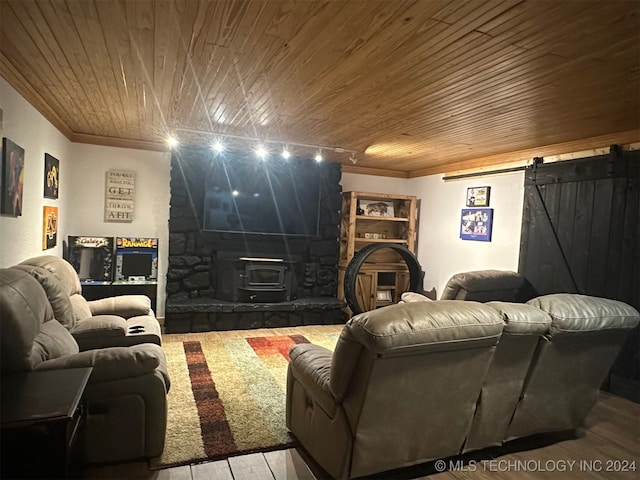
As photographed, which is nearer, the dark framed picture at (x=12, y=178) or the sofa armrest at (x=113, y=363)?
the sofa armrest at (x=113, y=363)

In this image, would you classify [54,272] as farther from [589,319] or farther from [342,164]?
[342,164]

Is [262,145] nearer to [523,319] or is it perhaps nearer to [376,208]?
[376,208]

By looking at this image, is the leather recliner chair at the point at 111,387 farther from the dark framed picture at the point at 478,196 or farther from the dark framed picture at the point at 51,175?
the dark framed picture at the point at 478,196

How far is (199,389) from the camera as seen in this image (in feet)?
10.8

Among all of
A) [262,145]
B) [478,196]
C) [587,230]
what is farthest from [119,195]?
[587,230]

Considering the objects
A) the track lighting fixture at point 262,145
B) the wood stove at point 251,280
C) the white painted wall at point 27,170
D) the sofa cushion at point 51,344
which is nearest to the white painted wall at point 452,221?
the track lighting fixture at point 262,145

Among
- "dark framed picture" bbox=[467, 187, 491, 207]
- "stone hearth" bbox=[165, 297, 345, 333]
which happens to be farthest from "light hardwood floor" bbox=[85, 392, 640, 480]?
"dark framed picture" bbox=[467, 187, 491, 207]

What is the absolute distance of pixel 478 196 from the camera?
5234 mm

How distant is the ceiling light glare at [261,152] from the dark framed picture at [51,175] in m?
2.15

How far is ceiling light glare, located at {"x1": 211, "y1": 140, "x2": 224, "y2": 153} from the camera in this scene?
195 inches

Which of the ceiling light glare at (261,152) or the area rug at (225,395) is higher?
the ceiling light glare at (261,152)

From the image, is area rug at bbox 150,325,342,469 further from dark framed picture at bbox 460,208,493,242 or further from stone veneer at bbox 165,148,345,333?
dark framed picture at bbox 460,208,493,242

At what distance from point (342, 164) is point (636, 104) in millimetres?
3747

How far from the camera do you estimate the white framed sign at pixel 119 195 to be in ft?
Result: 16.3
